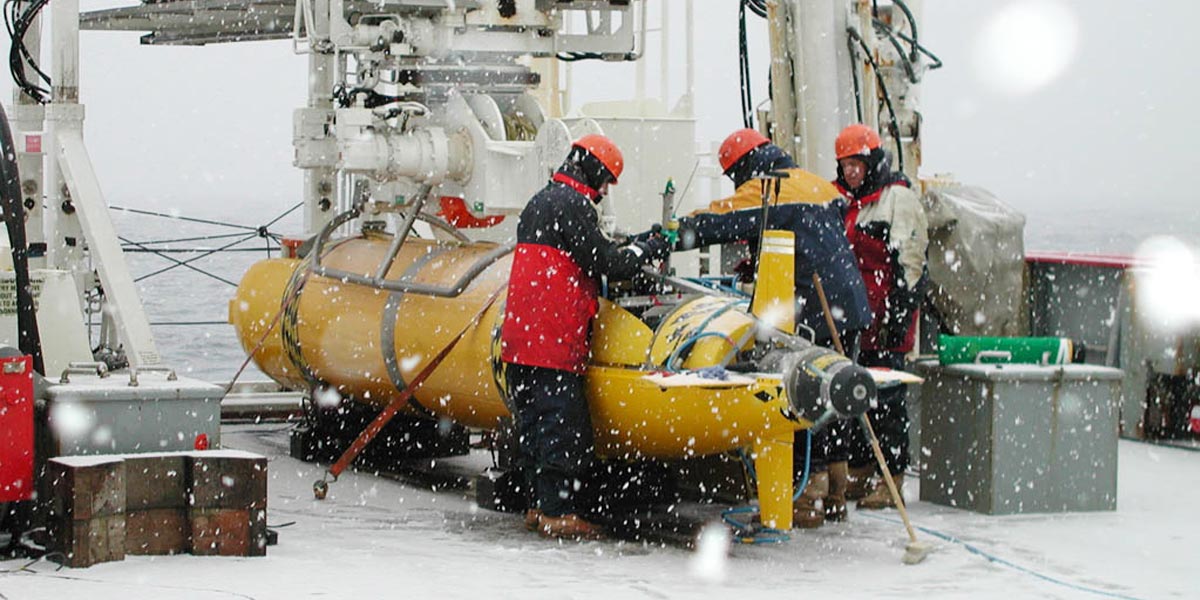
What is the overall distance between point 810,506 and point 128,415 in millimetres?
3110

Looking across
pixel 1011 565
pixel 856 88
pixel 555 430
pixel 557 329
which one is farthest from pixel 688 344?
pixel 856 88

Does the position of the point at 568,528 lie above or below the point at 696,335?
below

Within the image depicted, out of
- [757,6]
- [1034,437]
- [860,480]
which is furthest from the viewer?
[757,6]

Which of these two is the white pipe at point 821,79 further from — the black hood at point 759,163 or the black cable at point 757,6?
the black hood at point 759,163

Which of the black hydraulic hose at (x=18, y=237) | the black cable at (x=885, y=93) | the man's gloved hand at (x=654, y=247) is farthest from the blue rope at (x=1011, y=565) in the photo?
the black hydraulic hose at (x=18, y=237)

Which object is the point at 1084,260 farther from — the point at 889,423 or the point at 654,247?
the point at 654,247

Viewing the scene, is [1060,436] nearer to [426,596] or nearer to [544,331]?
[544,331]

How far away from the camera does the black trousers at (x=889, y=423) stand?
8.79 meters

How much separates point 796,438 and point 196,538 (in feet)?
9.27

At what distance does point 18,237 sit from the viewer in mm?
7457

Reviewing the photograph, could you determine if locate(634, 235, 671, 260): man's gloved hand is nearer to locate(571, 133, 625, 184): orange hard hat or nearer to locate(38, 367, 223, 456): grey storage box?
locate(571, 133, 625, 184): orange hard hat

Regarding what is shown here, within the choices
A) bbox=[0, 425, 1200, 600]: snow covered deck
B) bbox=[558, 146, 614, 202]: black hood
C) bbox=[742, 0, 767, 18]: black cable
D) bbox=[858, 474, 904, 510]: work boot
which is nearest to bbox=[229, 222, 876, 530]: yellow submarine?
bbox=[0, 425, 1200, 600]: snow covered deck

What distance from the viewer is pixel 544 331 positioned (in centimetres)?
792

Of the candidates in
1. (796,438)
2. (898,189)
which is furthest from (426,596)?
(898,189)
